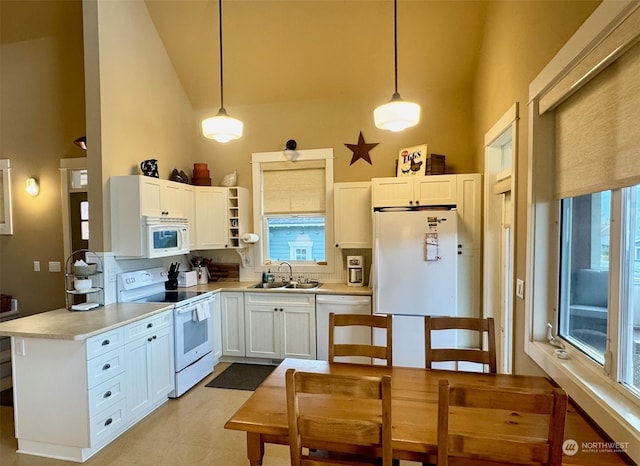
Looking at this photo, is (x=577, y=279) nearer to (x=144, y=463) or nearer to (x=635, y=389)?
(x=635, y=389)

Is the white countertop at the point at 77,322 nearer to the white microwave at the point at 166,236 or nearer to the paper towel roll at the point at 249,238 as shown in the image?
the white microwave at the point at 166,236

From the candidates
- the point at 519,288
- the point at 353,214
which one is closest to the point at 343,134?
the point at 353,214

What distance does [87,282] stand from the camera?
2947mm

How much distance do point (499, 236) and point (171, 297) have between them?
3.32 metres

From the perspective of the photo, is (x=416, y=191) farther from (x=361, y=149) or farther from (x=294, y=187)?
(x=294, y=187)

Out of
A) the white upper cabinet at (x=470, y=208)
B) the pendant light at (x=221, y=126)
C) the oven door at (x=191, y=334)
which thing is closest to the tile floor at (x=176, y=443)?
the oven door at (x=191, y=334)

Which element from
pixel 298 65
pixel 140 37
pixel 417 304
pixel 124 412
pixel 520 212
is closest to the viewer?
pixel 520 212

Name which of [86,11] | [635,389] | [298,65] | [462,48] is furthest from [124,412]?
[462,48]

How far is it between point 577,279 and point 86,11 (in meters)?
4.29

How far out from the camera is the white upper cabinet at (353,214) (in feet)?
12.9

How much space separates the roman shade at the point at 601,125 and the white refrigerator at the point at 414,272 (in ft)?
4.84

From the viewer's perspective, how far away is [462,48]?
12.0ft

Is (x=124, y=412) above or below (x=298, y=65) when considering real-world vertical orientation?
below

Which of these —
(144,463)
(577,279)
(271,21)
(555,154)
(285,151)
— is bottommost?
(144,463)
